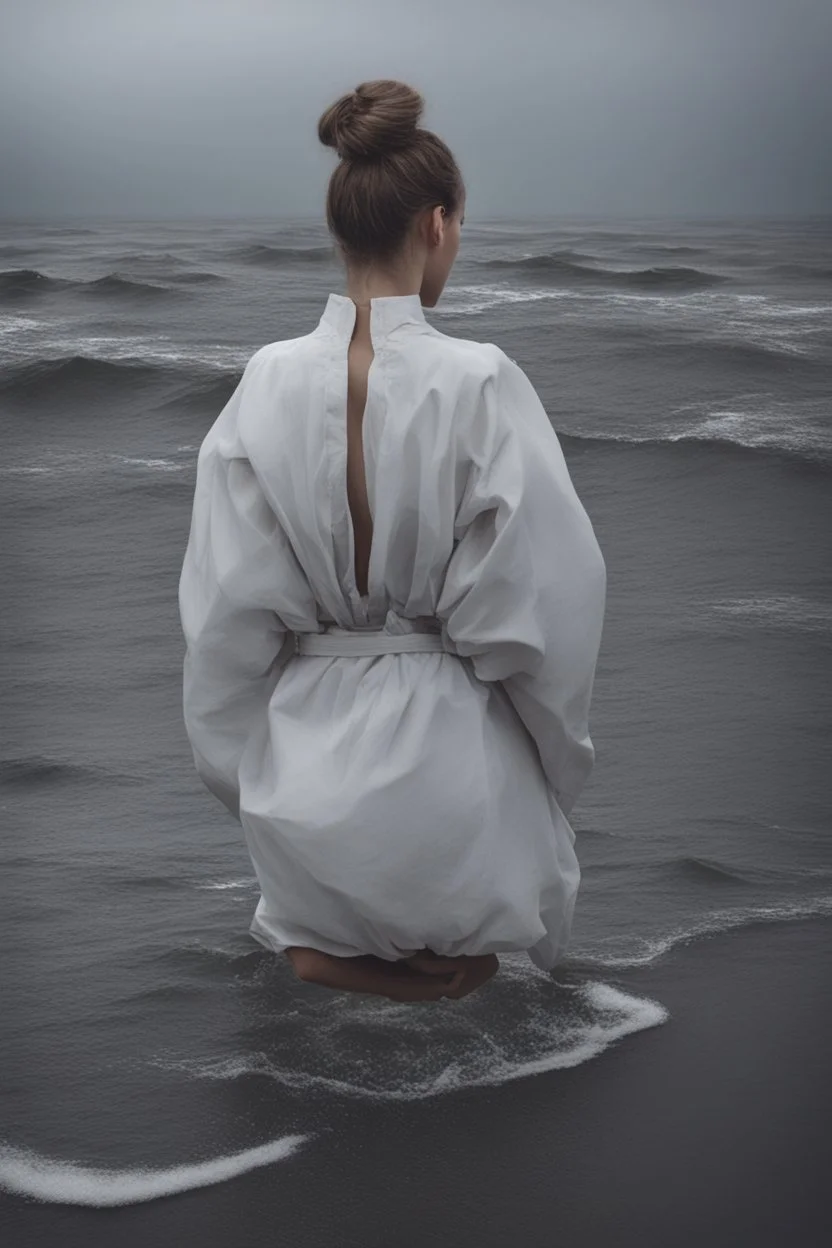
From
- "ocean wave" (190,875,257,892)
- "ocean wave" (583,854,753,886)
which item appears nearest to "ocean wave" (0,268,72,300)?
"ocean wave" (190,875,257,892)

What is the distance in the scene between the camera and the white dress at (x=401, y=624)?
1.87 meters

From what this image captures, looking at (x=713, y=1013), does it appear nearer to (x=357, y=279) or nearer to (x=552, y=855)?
(x=552, y=855)

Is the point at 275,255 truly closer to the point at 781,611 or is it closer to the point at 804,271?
the point at 804,271

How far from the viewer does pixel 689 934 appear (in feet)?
7.64

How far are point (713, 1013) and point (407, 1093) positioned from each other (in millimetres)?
460

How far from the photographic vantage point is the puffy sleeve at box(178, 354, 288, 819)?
6.35 feet

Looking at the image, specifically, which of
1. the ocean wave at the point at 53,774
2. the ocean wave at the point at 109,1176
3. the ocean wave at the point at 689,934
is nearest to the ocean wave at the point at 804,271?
the ocean wave at the point at 53,774

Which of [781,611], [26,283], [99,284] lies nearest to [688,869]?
[781,611]

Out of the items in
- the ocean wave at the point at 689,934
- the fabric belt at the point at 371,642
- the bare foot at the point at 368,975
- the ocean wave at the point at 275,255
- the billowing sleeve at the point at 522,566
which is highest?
the billowing sleeve at the point at 522,566

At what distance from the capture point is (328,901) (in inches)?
76.7

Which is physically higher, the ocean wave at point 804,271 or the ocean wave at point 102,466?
the ocean wave at point 804,271

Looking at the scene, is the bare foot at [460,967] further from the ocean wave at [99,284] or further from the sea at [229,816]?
the ocean wave at [99,284]

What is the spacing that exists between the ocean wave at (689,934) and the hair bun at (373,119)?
118 cm

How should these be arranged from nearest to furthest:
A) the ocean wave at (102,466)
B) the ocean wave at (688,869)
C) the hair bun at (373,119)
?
the hair bun at (373,119)
the ocean wave at (688,869)
the ocean wave at (102,466)
